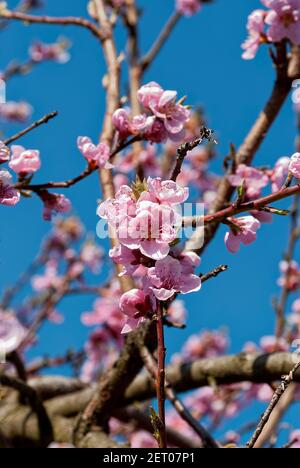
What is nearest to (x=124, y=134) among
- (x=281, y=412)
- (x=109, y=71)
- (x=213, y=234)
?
(x=213, y=234)

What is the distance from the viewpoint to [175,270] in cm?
136

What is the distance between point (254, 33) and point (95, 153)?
1.05m

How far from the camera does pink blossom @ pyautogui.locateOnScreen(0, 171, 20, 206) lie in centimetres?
159

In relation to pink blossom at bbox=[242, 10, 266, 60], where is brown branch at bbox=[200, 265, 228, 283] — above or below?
below

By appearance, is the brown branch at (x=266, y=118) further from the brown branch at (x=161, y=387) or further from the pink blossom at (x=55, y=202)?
the brown branch at (x=161, y=387)

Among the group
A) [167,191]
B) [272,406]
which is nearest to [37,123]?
[167,191]

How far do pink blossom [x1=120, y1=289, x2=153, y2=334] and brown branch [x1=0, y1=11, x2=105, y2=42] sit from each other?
2.23m

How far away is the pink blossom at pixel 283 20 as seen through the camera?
90.0 inches

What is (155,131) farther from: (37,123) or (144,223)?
(144,223)

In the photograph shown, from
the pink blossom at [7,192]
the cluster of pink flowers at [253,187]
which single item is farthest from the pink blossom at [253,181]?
the pink blossom at [7,192]

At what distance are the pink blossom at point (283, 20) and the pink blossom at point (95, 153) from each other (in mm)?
974

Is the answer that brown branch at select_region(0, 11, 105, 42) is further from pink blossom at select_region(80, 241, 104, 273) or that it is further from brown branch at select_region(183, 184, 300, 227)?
pink blossom at select_region(80, 241, 104, 273)

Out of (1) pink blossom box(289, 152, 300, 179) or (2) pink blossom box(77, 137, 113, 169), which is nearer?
(1) pink blossom box(289, 152, 300, 179)

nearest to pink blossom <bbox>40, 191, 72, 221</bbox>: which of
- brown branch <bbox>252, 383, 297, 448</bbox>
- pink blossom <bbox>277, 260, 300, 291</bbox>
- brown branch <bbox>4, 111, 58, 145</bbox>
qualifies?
brown branch <bbox>4, 111, 58, 145</bbox>
